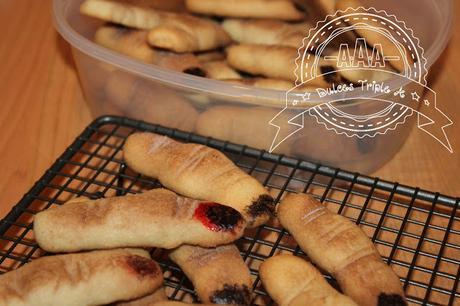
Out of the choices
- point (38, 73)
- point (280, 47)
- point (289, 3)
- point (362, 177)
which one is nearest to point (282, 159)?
point (362, 177)

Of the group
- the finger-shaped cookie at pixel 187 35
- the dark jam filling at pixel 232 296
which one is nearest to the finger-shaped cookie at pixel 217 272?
the dark jam filling at pixel 232 296

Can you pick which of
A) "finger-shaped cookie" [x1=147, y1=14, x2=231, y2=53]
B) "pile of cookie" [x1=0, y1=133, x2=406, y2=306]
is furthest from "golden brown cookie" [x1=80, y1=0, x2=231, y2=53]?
"pile of cookie" [x1=0, y1=133, x2=406, y2=306]

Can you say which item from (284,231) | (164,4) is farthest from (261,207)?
(164,4)

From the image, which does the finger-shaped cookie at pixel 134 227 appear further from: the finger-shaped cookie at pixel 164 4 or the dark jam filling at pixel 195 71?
the finger-shaped cookie at pixel 164 4

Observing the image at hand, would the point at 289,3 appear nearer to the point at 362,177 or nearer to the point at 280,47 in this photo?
the point at 280,47

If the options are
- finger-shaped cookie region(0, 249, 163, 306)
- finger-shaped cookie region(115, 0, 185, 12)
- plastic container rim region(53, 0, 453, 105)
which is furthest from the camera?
finger-shaped cookie region(115, 0, 185, 12)

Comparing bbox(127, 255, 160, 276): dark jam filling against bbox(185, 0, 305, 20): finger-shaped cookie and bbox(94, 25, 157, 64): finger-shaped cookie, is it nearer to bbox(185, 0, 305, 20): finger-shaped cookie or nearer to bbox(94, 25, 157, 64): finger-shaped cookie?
bbox(94, 25, 157, 64): finger-shaped cookie
